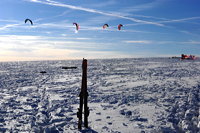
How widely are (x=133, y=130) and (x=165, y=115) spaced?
2158mm

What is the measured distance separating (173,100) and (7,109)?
838 centimetres

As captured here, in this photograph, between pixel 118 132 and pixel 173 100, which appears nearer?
pixel 118 132

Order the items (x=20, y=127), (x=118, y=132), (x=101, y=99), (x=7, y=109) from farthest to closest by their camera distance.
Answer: (x=101, y=99) < (x=7, y=109) < (x=20, y=127) < (x=118, y=132)

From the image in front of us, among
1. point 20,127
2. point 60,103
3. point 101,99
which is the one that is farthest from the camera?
point 101,99

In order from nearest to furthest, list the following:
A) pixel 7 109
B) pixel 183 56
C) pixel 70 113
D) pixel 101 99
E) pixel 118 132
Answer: pixel 118 132
pixel 70 113
pixel 7 109
pixel 101 99
pixel 183 56

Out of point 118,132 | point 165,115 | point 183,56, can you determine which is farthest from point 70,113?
point 183,56

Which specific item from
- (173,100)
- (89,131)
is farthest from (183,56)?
(89,131)

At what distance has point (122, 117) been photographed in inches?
346

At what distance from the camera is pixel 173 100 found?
450 inches

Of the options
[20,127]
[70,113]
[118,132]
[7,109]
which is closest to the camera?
[118,132]

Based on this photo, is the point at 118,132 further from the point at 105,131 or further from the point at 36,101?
the point at 36,101

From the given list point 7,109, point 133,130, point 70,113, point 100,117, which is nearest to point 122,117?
point 100,117

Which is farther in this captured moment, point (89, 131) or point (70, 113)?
point (70, 113)

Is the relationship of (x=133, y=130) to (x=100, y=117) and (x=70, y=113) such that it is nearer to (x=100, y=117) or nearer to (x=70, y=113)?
(x=100, y=117)
